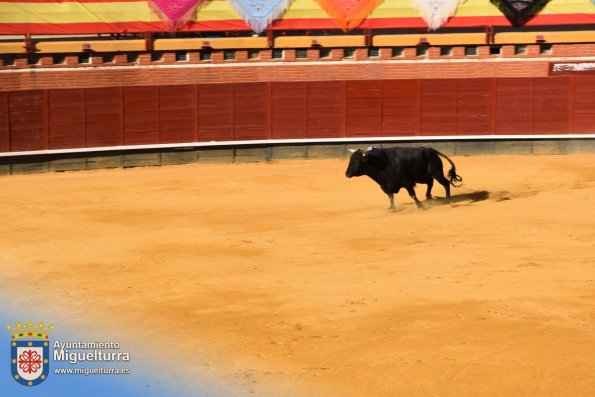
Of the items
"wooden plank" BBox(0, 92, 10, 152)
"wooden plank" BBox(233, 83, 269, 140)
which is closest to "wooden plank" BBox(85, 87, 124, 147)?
"wooden plank" BBox(0, 92, 10, 152)

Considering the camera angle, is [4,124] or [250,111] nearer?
[4,124]

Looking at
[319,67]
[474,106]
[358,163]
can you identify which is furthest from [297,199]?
[474,106]

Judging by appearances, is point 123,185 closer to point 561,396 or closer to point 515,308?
point 515,308

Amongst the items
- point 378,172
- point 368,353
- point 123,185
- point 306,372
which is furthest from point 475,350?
point 123,185

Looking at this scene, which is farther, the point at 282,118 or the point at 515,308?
the point at 282,118

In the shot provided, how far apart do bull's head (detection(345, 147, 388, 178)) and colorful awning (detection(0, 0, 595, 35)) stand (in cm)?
1111

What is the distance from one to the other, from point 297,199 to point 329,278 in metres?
6.80

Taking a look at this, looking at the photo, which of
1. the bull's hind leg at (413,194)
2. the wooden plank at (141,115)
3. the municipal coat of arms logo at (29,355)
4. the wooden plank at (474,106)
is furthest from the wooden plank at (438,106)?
the municipal coat of arms logo at (29,355)

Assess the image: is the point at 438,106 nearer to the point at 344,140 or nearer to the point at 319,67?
the point at 344,140

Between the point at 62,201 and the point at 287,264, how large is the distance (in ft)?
23.3

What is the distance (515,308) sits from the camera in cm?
1220

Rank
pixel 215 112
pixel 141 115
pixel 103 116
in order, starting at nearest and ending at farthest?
pixel 103 116 < pixel 141 115 < pixel 215 112

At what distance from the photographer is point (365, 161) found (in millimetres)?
18359

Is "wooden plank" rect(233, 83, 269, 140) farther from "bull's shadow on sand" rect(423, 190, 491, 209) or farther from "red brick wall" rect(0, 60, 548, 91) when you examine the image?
"bull's shadow on sand" rect(423, 190, 491, 209)
